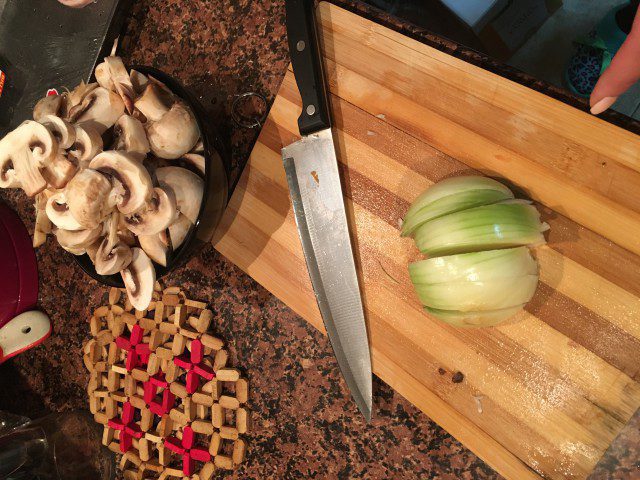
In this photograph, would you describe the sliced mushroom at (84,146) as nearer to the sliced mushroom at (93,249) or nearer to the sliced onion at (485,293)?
the sliced mushroom at (93,249)

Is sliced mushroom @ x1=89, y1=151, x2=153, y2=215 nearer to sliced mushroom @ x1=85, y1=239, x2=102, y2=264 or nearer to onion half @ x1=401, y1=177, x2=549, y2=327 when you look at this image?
sliced mushroom @ x1=85, y1=239, x2=102, y2=264

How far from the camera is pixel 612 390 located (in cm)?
100

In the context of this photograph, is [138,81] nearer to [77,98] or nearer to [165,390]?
[77,98]

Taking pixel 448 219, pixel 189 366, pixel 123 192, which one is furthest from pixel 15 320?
pixel 448 219

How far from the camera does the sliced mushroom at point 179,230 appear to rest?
114cm

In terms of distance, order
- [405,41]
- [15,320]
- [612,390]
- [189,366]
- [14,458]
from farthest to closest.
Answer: [15,320] < [14,458] < [189,366] < [405,41] < [612,390]

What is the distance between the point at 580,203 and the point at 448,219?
0.30 metres

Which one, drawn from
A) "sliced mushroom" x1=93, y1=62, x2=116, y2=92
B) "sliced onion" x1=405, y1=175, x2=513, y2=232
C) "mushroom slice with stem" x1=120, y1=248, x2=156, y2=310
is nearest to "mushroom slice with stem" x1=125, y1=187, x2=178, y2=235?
"mushroom slice with stem" x1=120, y1=248, x2=156, y2=310

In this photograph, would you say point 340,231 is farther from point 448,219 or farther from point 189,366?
point 189,366

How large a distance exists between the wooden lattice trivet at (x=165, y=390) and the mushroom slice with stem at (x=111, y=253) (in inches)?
15.0

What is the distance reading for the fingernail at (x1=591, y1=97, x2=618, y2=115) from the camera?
968 mm

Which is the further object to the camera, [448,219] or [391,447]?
[391,447]

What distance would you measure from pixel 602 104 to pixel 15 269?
190 centimetres

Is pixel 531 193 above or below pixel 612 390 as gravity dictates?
above
